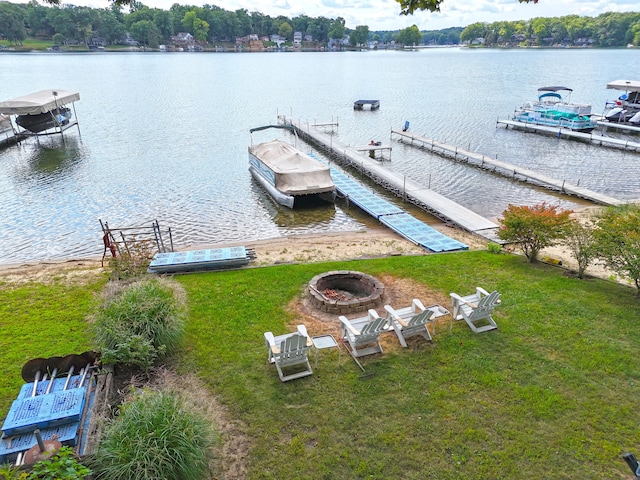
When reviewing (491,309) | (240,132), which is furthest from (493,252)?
(240,132)

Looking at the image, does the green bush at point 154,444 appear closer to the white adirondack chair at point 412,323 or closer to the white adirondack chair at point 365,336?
the white adirondack chair at point 365,336

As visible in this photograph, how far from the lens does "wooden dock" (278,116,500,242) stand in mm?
19109

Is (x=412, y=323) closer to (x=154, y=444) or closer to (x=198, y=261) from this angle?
(x=154, y=444)

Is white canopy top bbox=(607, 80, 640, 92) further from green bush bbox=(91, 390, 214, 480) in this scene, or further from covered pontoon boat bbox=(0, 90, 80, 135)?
covered pontoon boat bbox=(0, 90, 80, 135)

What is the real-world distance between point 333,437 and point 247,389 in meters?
1.98

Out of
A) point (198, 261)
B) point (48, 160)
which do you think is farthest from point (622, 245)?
point (48, 160)

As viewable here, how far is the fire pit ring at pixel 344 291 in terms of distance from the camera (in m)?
10.8

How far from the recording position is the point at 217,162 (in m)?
32.2

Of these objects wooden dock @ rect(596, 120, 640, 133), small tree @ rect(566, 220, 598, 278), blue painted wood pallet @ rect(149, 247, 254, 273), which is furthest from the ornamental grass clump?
wooden dock @ rect(596, 120, 640, 133)

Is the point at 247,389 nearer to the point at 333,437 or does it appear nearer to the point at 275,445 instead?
the point at 275,445

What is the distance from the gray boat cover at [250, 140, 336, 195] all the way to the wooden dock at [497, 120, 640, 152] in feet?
89.4

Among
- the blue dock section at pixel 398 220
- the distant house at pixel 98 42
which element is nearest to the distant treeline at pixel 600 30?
the blue dock section at pixel 398 220

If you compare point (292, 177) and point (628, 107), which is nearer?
point (292, 177)

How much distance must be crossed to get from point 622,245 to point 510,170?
18323 mm
